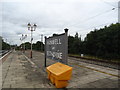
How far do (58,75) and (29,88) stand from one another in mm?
1433

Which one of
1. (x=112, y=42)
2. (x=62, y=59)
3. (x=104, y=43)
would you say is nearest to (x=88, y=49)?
(x=104, y=43)

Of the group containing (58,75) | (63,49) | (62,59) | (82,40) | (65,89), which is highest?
(82,40)

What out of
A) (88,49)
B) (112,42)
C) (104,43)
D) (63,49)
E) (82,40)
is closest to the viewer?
(63,49)

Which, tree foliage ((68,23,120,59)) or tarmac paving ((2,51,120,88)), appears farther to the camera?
tree foliage ((68,23,120,59))

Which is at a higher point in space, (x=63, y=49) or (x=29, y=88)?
(x=63, y=49)

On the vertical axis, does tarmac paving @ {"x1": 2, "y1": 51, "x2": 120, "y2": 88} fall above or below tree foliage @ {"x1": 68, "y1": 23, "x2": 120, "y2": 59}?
below

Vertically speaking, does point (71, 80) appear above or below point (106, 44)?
→ below

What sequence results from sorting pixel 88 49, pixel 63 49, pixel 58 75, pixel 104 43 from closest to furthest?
pixel 58 75
pixel 63 49
pixel 104 43
pixel 88 49

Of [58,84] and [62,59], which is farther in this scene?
[62,59]

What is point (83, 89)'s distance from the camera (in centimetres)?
495

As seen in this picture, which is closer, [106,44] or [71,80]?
[71,80]

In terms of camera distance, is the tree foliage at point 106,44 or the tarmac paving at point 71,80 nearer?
the tarmac paving at point 71,80

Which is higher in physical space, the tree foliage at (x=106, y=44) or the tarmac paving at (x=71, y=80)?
the tree foliage at (x=106, y=44)

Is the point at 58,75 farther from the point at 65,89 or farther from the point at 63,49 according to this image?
the point at 63,49
